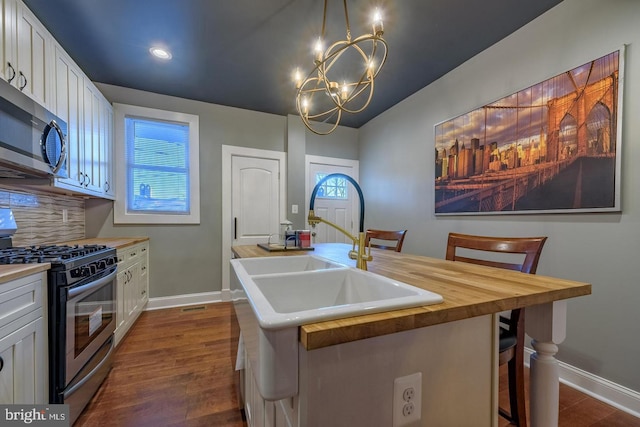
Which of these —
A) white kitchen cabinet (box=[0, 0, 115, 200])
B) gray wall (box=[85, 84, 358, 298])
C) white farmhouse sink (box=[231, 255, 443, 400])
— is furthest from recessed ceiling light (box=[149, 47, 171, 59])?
white farmhouse sink (box=[231, 255, 443, 400])

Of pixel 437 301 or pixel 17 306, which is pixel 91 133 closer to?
pixel 17 306

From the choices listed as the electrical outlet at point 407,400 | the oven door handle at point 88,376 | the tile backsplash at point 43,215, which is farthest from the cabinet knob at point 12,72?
the electrical outlet at point 407,400

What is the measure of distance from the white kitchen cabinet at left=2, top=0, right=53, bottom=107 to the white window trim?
1.22 meters

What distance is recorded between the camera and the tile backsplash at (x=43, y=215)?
182cm

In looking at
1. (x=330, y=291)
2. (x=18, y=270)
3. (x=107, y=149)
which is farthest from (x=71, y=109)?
(x=330, y=291)

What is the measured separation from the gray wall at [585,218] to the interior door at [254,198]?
2.22 metres

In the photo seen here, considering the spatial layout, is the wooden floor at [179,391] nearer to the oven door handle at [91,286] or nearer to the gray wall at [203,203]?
the oven door handle at [91,286]

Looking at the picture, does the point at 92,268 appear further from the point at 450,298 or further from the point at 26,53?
the point at 450,298

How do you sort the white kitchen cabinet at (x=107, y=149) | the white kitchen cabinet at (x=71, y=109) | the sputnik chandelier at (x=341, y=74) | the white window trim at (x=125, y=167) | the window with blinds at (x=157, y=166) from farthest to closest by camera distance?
1. the window with blinds at (x=157, y=166)
2. the white window trim at (x=125, y=167)
3. the white kitchen cabinet at (x=107, y=149)
4. the white kitchen cabinet at (x=71, y=109)
5. the sputnik chandelier at (x=341, y=74)

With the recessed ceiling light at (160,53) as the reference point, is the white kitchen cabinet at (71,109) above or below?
below

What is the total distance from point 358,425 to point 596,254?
1.93 metres

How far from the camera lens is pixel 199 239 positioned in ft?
10.8

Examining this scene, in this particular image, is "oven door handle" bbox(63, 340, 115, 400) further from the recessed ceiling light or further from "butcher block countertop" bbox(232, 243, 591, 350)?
the recessed ceiling light

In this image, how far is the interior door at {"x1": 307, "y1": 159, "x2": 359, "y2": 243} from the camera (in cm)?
399
